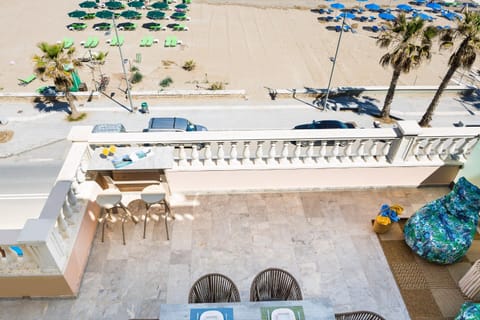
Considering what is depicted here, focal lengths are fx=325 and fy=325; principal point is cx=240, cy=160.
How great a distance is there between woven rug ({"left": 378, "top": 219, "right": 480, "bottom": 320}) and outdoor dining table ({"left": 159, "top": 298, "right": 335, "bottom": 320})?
2707mm

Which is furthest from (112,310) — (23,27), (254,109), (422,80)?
(23,27)

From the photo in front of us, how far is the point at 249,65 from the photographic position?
112 ft

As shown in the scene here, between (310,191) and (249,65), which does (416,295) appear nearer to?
(310,191)

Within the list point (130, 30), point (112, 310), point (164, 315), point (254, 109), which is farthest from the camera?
point (130, 30)

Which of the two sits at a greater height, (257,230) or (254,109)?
(257,230)

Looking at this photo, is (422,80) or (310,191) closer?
(310,191)

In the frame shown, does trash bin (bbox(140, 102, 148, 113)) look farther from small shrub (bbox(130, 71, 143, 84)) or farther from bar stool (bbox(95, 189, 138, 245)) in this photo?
bar stool (bbox(95, 189, 138, 245))

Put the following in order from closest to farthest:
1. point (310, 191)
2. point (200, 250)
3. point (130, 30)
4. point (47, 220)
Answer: point (47, 220) → point (200, 250) → point (310, 191) → point (130, 30)

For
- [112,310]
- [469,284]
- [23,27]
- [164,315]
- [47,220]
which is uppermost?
[47,220]

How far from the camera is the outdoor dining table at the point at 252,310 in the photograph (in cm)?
515

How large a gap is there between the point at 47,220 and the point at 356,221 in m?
6.98

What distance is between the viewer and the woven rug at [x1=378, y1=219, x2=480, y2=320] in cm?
673

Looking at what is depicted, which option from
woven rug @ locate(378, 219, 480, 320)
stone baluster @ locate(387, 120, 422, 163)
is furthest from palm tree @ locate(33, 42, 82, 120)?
woven rug @ locate(378, 219, 480, 320)

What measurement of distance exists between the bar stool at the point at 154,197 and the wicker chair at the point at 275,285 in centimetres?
282
